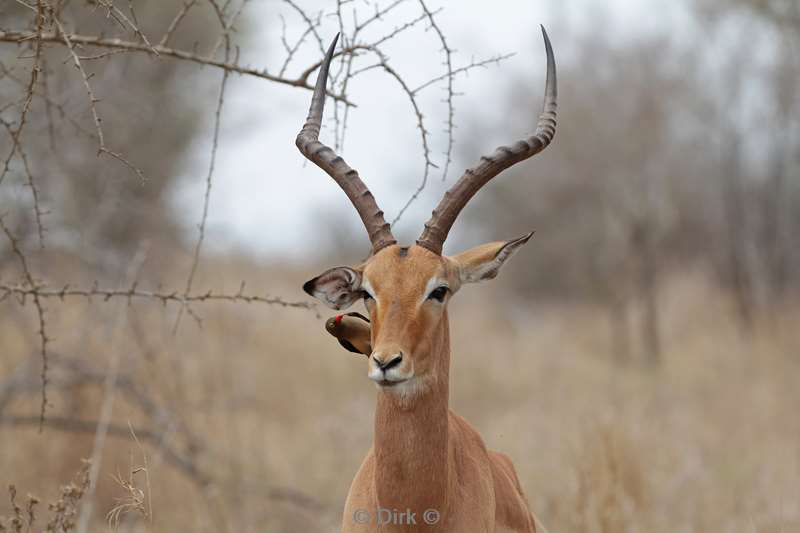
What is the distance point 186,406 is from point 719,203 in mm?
21546

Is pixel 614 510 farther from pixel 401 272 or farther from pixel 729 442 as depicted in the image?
pixel 729 442

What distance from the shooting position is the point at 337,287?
4.42 metres

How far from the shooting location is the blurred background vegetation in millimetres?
8938

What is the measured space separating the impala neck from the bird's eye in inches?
5.7

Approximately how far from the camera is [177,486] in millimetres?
10391

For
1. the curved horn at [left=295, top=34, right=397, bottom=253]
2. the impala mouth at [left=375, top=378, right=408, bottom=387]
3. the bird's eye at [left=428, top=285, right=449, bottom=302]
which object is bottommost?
the impala mouth at [left=375, top=378, right=408, bottom=387]

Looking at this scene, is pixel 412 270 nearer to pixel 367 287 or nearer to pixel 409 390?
pixel 367 287

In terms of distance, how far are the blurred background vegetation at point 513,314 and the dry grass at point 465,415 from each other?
50 millimetres

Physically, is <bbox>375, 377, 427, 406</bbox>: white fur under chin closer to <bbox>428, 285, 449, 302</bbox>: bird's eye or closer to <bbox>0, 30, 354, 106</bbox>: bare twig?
<bbox>428, 285, 449, 302</bbox>: bird's eye

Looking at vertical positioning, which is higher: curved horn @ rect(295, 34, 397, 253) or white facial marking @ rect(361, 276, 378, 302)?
curved horn @ rect(295, 34, 397, 253)

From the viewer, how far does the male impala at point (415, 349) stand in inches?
163

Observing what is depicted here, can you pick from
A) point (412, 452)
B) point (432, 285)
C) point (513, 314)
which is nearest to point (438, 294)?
point (432, 285)

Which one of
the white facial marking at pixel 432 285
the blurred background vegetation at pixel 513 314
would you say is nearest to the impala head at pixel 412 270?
the white facial marking at pixel 432 285

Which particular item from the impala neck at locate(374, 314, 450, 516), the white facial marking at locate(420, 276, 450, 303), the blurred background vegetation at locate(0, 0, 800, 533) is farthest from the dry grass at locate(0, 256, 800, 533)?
the white facial marking at locate(420, 276, 450, 303)
